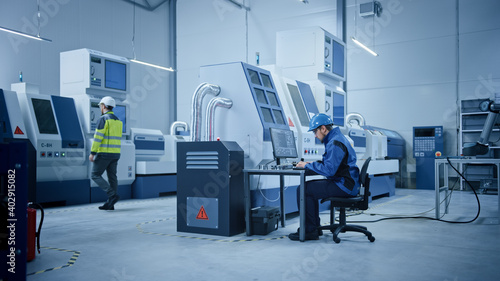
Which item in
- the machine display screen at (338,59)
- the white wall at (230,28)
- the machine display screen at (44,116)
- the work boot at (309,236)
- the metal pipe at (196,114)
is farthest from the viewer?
the white wall at (230,28)

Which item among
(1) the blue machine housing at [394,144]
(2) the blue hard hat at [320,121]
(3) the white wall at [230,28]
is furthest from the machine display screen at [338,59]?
(3) the white wall at [230,28]

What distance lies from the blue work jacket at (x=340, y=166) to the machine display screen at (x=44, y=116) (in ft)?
13.9

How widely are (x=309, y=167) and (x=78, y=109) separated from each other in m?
4.56

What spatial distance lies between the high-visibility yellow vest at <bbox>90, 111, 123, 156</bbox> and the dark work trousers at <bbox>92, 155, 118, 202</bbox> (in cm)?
12

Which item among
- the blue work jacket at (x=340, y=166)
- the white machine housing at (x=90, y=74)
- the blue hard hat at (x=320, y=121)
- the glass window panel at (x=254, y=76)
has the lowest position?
the blue work jacket at (x=340, y=166)

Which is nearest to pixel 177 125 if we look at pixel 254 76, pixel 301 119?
pixel 301 119

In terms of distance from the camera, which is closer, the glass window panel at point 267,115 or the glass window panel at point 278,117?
the glass window panel at point 267,115

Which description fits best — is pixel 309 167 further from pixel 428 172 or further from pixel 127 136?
pixel 428 172

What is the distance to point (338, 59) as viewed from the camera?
7.44 m

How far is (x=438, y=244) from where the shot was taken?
3766 mm

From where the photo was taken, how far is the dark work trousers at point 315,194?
3.85 meters

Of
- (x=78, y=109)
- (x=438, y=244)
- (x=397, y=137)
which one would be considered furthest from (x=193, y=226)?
(x=397, y=137)

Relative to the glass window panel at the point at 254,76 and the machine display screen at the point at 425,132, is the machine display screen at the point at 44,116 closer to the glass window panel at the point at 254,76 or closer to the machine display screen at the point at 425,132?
the glass window panel at the point at 254,76

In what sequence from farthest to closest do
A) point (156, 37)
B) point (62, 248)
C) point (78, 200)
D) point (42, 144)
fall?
1. point (156, 37)
2. point (78, 200)
3. point (42, 144)
4. point (62, 248)
